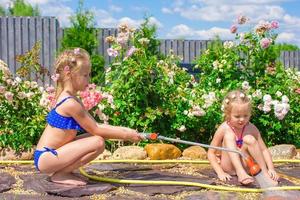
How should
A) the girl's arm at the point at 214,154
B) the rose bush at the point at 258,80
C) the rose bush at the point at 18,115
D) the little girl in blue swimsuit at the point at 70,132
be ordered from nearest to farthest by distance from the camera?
the little girl in blue swimsuit at the point at 70,132, the girl's arm at the point at 214,154, the rose bush at the point at 18,115, the rose bush at the point at 258,80

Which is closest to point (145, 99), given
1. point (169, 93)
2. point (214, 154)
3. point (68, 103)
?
point (169, 93)

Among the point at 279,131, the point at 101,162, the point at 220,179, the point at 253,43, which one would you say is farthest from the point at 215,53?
the point at 220,179

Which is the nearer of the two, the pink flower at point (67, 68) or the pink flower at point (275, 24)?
the pink flower at point (67, 68)

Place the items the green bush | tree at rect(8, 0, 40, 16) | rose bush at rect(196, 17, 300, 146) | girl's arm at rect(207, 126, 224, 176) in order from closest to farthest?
girl's arm at rect(207, 126, 224, 176), the green bush, rose bush at rect(196, 17, 300, 146), tree at rect(8, 0, 40, 16)

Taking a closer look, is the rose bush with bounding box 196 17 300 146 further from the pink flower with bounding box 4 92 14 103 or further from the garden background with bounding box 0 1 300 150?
the pink flower with bounding box 4 92 14 103

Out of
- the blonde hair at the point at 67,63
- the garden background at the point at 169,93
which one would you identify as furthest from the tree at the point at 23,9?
the blonde hair at the point at 67,63

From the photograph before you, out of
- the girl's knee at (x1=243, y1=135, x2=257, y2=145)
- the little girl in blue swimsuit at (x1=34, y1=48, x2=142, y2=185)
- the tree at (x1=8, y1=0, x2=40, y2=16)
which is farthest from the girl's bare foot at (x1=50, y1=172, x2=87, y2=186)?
the tree at (x1=8, y1=0, x2=40, y2=16)

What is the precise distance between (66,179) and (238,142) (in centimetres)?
133

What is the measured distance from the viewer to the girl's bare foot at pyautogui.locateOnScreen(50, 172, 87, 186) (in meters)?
4.60

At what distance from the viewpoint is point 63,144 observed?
4637 mm

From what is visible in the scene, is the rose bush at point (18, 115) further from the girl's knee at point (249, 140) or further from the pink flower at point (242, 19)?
the pink flower at point (242, 19)

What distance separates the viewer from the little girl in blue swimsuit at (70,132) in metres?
4.52

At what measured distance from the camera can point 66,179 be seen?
15.2 feet

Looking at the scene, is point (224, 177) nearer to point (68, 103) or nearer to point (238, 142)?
point (238, 142)
